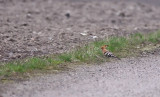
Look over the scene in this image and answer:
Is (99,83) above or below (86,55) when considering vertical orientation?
below

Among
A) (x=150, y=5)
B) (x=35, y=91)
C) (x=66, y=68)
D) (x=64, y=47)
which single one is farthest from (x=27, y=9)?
(x=35, y=91)

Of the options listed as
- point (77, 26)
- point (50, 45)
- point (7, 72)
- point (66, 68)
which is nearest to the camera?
point (7, 72)

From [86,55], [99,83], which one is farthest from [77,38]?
[99,83]

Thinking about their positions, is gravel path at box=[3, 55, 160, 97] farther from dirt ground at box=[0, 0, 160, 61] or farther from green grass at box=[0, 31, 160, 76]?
dirt ground at box=[0, 0, 160, 61]

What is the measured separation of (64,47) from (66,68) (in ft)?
5.62

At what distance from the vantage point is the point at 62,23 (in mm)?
14758

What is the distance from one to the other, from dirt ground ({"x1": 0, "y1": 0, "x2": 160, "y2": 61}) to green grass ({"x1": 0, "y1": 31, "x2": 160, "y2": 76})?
597mm

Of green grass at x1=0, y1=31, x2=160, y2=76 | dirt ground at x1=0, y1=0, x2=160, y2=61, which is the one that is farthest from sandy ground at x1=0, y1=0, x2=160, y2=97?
green grass at x1=0, y1=31, x2=160, y2=76

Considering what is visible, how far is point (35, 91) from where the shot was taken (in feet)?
25.9

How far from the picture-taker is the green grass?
29.6 ft

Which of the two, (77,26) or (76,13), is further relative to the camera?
(76,13)

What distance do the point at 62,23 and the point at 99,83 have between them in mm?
→ 6482

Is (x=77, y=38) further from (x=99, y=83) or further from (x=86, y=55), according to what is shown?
(x=99, y=83)

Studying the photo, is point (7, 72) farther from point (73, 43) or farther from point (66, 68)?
point (73, 43)
